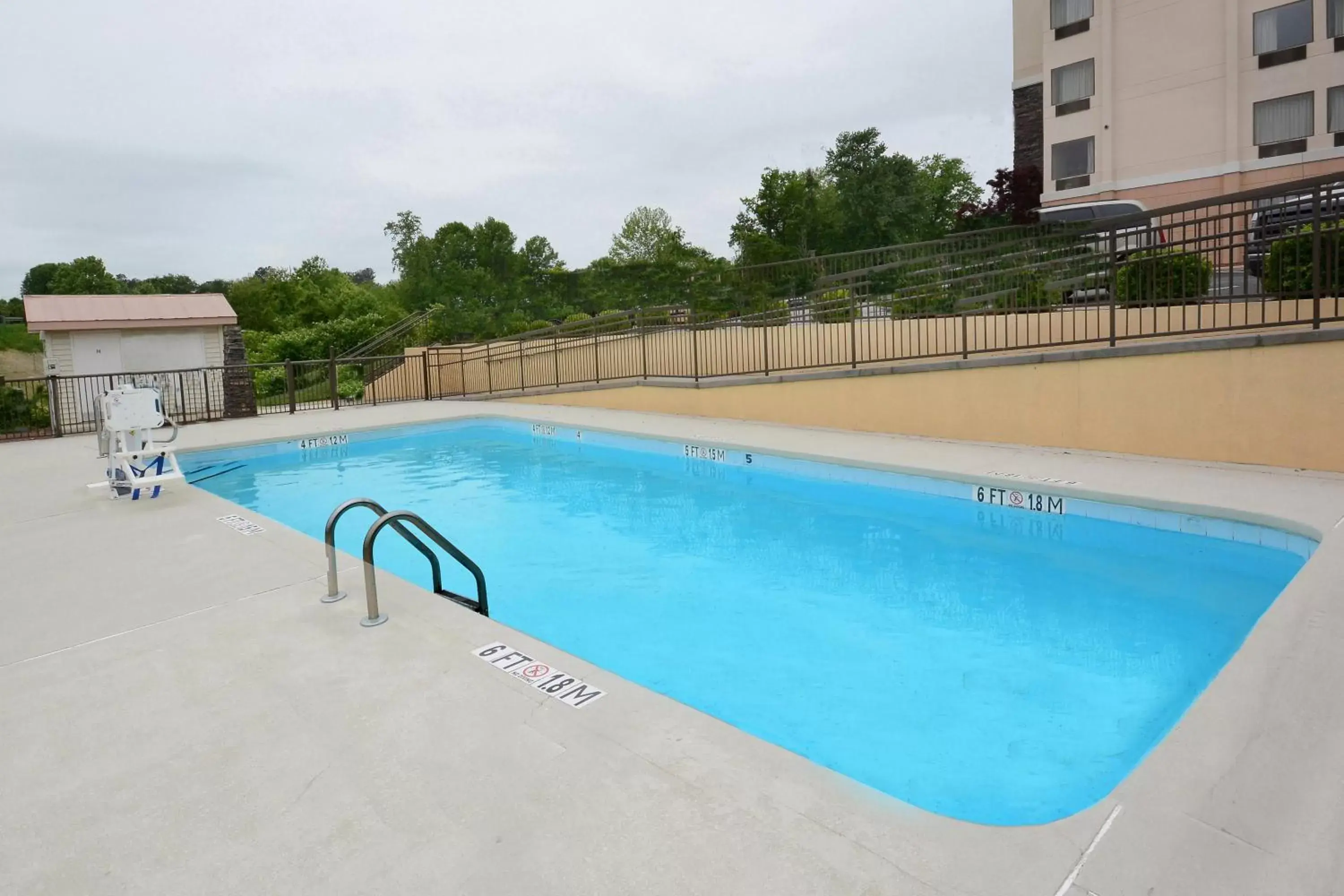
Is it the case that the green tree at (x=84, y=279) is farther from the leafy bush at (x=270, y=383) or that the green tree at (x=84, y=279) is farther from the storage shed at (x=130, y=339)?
the storage shed at (x=130, y=339)

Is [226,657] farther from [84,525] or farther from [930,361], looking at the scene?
[930,361]

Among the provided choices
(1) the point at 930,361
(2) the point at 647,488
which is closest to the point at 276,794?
(2) the point at 647,488

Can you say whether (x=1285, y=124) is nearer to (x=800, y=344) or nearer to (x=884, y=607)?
(x=800, y=344)

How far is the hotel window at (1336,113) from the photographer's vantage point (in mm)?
17016

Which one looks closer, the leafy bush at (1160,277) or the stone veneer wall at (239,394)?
the leafy bush at (1160,277)

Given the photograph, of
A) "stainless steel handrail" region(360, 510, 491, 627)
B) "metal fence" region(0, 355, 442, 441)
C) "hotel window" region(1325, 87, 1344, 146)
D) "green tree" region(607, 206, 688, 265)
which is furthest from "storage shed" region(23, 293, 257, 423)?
"green tree" region(607, 206, 688, 265)

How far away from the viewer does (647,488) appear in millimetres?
8430

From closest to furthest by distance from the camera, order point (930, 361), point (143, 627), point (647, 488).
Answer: point (143, 627), point (647, 488), point (930, 361)

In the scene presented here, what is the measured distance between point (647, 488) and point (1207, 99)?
19522 millimetres

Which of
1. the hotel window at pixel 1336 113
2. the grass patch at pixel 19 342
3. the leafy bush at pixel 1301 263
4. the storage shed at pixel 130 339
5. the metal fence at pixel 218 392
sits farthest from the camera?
the grass patch at pixel 19 342

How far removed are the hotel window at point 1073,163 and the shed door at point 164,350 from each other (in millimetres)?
24642

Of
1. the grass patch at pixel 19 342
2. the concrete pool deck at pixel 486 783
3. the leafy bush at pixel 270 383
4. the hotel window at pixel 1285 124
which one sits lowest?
the concrete pool deck at pixel 486 783

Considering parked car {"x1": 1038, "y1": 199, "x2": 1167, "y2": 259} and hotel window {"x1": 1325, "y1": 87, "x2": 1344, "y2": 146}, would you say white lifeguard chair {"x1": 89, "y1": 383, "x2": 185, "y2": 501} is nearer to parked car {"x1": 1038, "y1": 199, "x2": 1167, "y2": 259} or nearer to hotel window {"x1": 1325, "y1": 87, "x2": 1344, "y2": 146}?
parked car {"x1": 1038, "y1": 199, "x2": 1167, "y2": 259}

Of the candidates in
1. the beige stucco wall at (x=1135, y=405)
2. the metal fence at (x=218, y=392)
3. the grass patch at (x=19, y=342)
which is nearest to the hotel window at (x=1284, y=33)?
the beige stucco wall at (x=1135, y=405)
